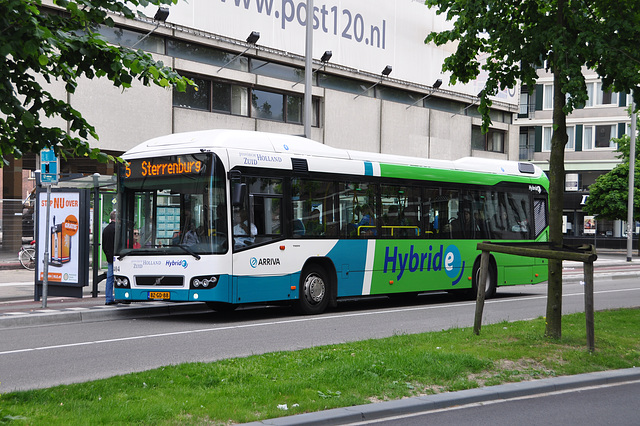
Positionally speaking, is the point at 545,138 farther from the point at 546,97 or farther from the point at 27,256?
the point at 27,256

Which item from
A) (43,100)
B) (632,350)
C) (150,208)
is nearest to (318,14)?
(150,208)

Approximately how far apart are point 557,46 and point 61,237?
10.8 metres

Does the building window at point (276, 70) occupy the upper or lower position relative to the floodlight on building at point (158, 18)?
lower

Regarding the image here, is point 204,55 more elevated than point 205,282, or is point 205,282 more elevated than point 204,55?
point 204,55

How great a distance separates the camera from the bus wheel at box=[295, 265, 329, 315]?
581 inches

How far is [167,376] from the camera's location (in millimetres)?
7562

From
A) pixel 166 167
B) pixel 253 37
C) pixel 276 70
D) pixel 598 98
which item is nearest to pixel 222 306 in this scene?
pixel 166 167

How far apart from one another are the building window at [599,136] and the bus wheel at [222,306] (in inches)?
1975

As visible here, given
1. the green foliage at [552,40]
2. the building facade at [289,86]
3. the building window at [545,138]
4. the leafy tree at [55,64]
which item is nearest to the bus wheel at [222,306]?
the green foliage at [552,40]

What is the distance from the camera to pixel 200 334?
1209 cm

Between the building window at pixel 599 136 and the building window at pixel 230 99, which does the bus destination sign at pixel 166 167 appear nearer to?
the building window at pixel 230 99

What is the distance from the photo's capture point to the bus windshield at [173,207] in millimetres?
13336

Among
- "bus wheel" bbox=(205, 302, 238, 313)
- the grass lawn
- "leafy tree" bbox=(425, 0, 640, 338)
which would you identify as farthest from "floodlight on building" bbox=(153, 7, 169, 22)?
the grass lawn

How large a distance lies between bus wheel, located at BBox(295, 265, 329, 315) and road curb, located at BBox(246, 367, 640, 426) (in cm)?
705
